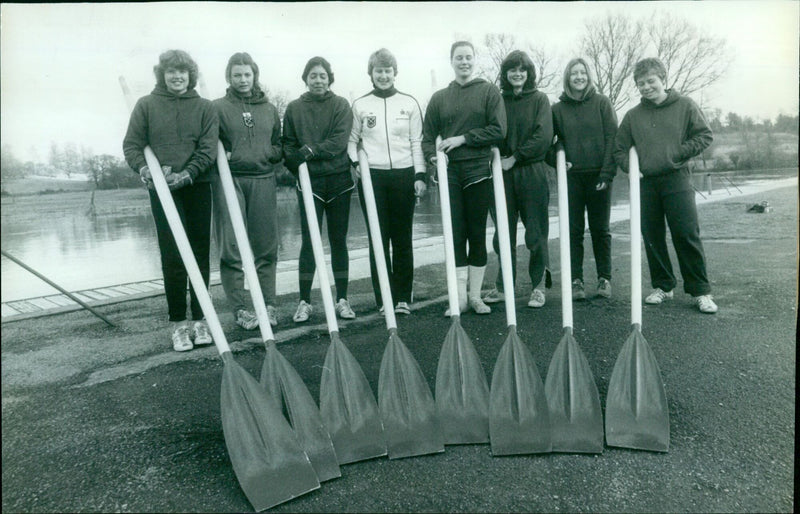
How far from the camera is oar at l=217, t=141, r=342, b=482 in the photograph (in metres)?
2.04

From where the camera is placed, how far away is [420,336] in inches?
127

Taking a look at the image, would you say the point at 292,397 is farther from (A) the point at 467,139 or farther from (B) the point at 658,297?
(B) the point at 658,297

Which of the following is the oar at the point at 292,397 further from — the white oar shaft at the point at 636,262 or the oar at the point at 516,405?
the white oar shaft at the point at 636,262

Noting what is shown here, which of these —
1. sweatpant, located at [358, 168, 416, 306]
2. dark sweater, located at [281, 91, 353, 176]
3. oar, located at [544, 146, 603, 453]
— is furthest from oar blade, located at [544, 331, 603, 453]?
dark sweater, located at [281, 91, 353, 176]

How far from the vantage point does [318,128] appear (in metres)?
3.13

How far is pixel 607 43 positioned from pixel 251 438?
244cm

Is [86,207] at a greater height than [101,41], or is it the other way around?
[101,41]

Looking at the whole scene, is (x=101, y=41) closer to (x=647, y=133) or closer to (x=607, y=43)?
(x=607, y=43)

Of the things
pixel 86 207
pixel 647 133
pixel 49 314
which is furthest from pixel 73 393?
pixel 647 133

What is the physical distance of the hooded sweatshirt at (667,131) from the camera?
318 centimetres

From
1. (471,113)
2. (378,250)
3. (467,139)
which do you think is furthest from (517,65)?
(378,250)

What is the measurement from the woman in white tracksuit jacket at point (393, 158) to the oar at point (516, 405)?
960 millimetres

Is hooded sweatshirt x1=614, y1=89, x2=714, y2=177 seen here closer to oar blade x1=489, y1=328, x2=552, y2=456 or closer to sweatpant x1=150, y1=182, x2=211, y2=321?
oar blade x1=489, y1=328, x2=552, y2=456

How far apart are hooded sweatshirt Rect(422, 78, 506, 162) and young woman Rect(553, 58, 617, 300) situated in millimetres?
509
